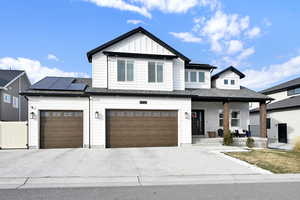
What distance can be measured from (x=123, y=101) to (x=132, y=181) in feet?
23.1

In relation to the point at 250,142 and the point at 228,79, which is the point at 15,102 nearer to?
the point at 228,79

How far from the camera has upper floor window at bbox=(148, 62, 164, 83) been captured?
1320cm

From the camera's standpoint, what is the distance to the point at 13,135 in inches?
471

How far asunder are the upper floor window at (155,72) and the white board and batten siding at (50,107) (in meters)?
4.63

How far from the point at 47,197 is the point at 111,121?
25.5 feet

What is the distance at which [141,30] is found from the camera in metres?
13.4

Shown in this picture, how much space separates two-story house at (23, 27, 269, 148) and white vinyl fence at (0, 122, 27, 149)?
64 cm

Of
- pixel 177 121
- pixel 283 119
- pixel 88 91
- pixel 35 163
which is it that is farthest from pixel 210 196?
pixel 283 119

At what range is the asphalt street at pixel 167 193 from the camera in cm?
466

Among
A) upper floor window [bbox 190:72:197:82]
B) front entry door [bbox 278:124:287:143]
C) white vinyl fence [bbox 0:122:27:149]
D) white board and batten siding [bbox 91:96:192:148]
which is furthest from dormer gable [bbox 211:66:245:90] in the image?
white vinyl fence [bbox 0:122:27:149]

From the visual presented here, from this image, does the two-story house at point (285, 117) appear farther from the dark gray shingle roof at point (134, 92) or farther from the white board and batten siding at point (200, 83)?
the dark gray shingle roof at point (134, 92)

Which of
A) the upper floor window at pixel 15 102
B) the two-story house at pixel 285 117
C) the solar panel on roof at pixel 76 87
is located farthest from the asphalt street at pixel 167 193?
the upper floor window at pixel 15 102

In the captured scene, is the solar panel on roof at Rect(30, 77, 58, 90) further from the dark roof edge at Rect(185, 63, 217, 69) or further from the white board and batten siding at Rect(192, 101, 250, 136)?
the white board and batten siding at Rect(192, 101, 250, 136)

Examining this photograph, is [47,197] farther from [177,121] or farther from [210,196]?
[177,121]
